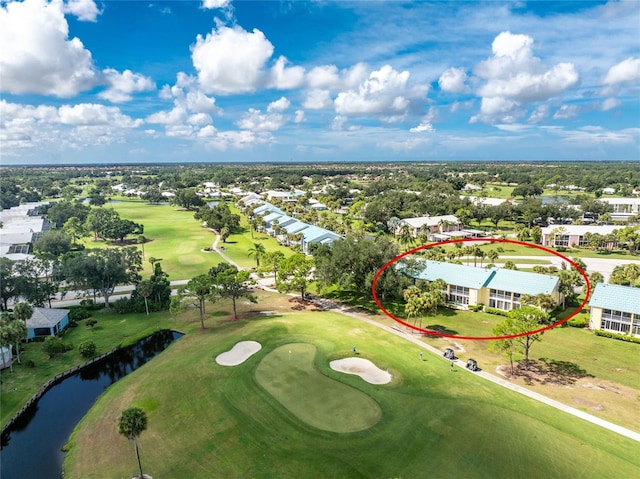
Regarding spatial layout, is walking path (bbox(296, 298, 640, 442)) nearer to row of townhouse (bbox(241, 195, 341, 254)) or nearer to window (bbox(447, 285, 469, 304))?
window (bbox(447, 285, 469, 304))

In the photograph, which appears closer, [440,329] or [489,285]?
[440,329]

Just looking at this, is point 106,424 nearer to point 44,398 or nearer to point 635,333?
point 44,398

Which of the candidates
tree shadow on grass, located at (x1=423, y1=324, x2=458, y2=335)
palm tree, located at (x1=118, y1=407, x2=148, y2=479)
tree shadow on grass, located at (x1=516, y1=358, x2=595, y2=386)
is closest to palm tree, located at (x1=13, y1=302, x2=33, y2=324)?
palm tree, located at (x1=118, y1=407, x2=148, y2=479)

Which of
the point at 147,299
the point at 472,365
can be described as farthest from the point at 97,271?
the point at 472,365

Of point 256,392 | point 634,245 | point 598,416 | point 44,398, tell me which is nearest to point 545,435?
point 598,416

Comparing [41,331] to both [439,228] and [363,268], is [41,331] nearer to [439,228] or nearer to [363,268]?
[363,268]

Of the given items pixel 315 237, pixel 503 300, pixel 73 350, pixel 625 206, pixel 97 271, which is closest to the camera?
pixel 73 350
